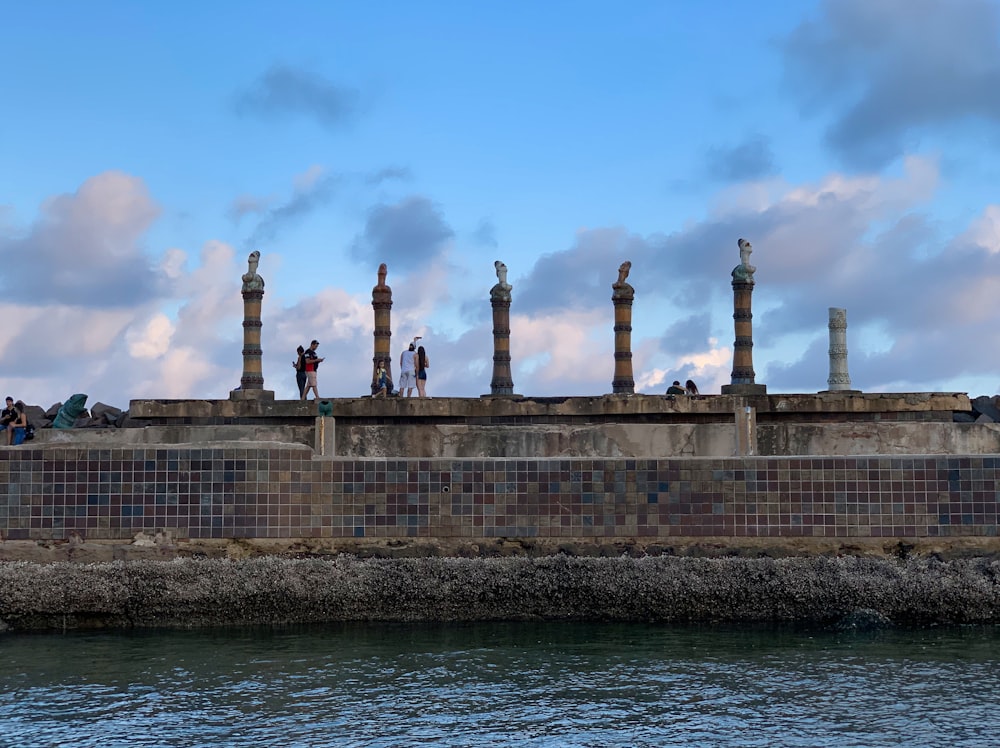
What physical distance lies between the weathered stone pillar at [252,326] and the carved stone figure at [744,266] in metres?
7.73

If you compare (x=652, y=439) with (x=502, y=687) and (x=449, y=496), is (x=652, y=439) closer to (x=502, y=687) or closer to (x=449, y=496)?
(x=449, y=496)

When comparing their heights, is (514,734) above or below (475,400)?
below

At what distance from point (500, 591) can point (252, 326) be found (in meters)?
12.4

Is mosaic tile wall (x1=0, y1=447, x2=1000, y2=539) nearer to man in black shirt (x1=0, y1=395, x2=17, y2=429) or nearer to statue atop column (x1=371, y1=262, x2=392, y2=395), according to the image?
man in black shirt (x1=0, y1=395, x2=17, y2=429)

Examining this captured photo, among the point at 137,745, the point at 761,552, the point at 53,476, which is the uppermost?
the point at 53,476

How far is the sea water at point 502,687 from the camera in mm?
6824

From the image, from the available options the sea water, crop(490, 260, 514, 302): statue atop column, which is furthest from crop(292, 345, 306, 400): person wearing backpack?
the sea water

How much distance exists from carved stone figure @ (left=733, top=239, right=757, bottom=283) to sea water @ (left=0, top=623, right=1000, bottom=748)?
11619mm

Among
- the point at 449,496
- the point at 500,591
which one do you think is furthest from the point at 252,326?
the point at 500,591

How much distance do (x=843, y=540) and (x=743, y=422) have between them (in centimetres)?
335

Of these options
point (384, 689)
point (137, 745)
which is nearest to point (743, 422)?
point (384, 689)

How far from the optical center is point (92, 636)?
386 inches

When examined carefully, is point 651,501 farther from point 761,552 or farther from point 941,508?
point 941,508

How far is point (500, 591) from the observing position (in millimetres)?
10102
